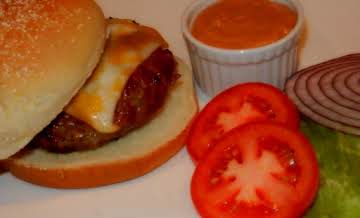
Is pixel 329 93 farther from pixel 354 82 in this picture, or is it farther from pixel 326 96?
pixel 354 82

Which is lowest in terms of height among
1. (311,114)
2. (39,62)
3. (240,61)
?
(311,114)

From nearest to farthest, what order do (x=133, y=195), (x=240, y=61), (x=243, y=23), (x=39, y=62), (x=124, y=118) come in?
(x=39, y=62), (x=124, y=118), (x=133, y=195), (x=240, y=61), (x=243, y=23)

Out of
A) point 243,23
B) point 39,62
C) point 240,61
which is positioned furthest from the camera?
point 243,23

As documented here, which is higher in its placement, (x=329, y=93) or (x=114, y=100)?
(x=114, y=100)

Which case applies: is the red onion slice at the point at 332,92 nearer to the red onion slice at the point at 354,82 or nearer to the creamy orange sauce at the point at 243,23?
the red onion slice at the point at 354,82

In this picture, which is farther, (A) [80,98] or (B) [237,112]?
(B) [237,112]

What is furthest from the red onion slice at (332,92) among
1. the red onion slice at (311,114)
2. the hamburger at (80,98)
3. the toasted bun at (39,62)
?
the toasted bun at (39,62)

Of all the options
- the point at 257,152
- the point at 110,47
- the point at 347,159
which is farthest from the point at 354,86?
the point at 110,47

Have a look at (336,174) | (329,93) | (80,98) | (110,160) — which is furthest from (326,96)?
(80,98)
